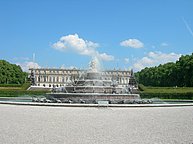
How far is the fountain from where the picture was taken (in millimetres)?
25133

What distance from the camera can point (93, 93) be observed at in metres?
27.0

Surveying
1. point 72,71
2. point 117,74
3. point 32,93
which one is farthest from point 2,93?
point 72,71

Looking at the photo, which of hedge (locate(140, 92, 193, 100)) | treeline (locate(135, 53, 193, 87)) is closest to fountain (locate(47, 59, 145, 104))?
hedge (locate(140, 92, 193, 100))

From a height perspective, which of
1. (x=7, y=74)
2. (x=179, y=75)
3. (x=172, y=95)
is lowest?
(x=172, y=95)

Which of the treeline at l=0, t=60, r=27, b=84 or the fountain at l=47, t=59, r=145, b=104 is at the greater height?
the treeline at l=0, t=60, r=27, b=84

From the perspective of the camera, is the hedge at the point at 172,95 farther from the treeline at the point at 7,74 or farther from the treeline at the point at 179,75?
the treeline at the point at 7,74

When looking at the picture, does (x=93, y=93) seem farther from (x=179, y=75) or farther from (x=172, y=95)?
(x=179, y=75)

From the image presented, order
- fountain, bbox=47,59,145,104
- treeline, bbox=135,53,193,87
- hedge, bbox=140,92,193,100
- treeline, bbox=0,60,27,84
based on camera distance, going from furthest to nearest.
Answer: treeline, bbox=0,60,27,84 → treeline, bbox=135,53,193,87 → hedge, bbox=140,92,193,100 → fountain, bbox=47,59,145,104

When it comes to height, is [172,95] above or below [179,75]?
below

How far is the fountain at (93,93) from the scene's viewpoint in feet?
82.5

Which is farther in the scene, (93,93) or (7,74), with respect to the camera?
(7,74)

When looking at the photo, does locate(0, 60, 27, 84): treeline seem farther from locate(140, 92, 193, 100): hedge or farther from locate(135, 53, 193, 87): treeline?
locate(140, 92, 193, 100): hedge

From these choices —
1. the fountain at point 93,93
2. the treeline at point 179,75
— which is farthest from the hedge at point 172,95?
the treeline at point 179,75

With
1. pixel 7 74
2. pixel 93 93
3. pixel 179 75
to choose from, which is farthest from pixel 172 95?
pixel 7 74
